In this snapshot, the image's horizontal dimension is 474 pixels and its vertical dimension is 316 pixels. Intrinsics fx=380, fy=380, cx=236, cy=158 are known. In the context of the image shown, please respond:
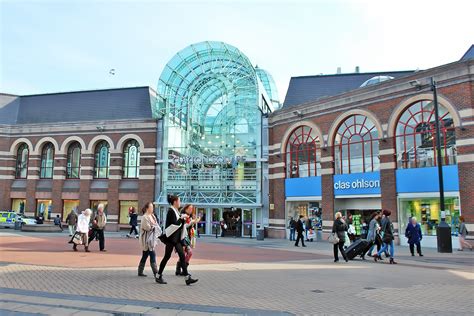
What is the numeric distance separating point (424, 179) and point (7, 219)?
28.7 meters

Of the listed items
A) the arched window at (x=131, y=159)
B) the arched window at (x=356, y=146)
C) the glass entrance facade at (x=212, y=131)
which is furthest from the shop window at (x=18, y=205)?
the arched window at (x=356, y=146)

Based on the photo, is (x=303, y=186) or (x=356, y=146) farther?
(x=303, y=186)

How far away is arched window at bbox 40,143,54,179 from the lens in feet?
108

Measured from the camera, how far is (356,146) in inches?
888

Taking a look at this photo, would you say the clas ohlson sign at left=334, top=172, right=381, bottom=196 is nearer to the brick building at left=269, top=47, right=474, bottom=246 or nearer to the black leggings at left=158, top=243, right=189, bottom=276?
the brick building at left=269, top=47, right=474, bottom=246

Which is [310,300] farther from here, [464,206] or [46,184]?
[46,184]

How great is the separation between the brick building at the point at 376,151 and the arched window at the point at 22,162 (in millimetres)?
22005

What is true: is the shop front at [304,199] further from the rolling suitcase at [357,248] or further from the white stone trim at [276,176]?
the rolling suitcase at [357,248]

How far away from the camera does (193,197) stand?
28.2m

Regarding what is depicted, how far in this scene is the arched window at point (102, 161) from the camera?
3158 centimetres

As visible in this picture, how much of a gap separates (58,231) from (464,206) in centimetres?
2455

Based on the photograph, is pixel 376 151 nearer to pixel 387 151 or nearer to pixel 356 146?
pixel 387 151

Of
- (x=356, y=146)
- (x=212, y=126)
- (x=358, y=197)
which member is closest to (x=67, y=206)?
(x=212, y=126)

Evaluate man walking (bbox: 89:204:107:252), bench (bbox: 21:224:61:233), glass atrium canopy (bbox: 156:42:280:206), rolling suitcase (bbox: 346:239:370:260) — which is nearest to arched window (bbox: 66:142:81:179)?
bench (bbox: 21:224:61:233)
